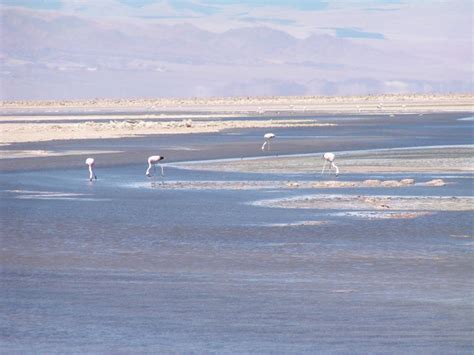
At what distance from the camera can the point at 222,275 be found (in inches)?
482

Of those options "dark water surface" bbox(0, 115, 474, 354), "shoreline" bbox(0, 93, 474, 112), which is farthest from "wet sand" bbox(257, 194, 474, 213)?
"shoreline" bbox(0, 93, 474, 112)

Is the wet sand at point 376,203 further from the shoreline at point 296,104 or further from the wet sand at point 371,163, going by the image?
the shoreline at point 296,104

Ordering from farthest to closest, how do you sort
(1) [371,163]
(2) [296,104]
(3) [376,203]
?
(2) [296,104] → (1) [371,163] → (3) [376,203]

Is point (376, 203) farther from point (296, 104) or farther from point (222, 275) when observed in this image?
point (296, 104)

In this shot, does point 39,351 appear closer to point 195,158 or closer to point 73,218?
point 73,218

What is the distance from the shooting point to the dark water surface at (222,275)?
30.2 feet

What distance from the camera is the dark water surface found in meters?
9.20

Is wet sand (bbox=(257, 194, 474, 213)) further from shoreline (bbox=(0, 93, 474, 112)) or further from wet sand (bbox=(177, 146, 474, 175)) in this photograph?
shoreline (bbox=(0, 93, 474, 112))

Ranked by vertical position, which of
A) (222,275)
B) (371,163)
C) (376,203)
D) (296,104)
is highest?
(222,275)

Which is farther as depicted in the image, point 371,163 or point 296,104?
point 296,104

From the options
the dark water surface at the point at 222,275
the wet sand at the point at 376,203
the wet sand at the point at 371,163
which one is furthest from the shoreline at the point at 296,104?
the dark water surface at the point at 222,275

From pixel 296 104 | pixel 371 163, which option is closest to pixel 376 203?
pixel 371 163

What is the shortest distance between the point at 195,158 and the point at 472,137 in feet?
41.4

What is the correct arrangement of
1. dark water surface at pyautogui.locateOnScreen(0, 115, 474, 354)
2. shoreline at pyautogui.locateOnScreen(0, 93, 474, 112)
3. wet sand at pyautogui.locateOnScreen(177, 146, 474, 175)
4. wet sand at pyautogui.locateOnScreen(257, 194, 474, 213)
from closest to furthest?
1. dark water surface at pyautogui.locateOnScreen(0, 115, 474, 354)
2. wet sand at pyautogui.locateOnScreen(257, 194, 474, 213)
3. wet sand at pyautogui.locateOnScreen(177, 146, 474, 175)
4. shoreline at pyautogui.locateOnScreen(0, 93, 474, 112)
